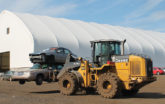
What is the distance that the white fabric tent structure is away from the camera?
30219 mm

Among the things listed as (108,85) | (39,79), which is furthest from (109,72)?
(39,79)

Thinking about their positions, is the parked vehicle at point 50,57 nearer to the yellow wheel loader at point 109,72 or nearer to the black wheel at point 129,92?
the yellow wheel loader at point 109,72

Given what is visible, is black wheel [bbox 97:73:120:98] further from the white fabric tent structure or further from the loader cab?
the white fabric tent structure

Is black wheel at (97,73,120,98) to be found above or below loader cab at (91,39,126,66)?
below

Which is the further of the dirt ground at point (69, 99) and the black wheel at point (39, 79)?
the black wheel at point (39, 79)

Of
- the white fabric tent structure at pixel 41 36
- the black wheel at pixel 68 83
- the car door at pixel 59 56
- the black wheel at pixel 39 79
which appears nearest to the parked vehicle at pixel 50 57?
the car door at pixel 59 56

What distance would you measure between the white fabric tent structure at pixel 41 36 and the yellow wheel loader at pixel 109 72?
16822 mm

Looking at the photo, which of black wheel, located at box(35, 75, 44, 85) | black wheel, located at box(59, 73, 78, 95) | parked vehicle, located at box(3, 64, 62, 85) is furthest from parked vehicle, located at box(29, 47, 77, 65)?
black wheel, located at box(59, 73, 78, 95)

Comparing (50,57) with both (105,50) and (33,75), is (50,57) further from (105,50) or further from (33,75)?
(105,50)

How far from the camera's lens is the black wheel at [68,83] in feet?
42.1

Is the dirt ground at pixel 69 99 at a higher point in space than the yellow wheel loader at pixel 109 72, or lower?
lower

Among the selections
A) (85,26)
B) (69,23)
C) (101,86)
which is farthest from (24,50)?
(101,86)

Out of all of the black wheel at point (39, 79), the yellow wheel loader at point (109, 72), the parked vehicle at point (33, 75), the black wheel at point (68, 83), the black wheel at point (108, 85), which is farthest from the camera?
the black wheel at point (39, 79)

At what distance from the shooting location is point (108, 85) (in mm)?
11742
